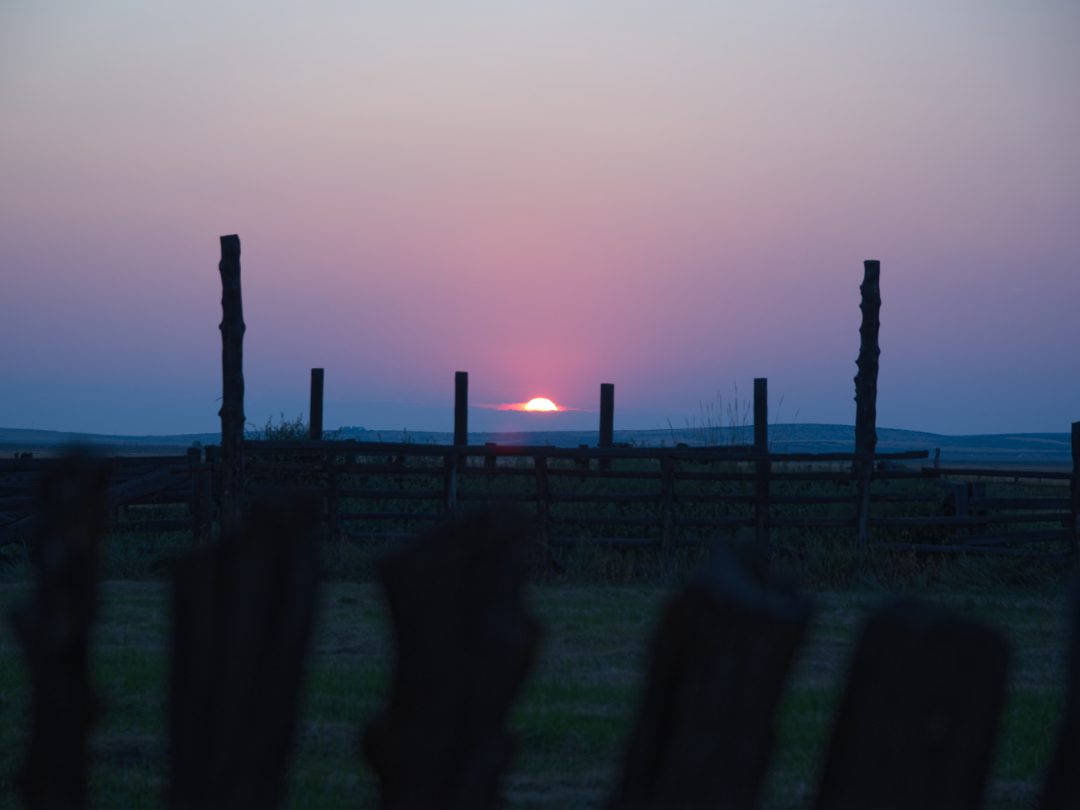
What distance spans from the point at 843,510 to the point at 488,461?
5.03m

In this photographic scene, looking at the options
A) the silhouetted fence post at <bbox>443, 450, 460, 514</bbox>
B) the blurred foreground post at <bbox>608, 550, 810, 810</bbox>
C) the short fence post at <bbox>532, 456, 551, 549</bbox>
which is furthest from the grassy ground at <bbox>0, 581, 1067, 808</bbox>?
the silhouetted fence post at <bbox>443, 450, 460, 514</bbox>

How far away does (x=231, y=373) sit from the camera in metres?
15.1

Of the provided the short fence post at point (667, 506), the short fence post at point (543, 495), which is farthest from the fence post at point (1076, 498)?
the short fence post at point (543, 495)

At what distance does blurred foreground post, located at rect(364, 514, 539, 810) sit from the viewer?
180 cm

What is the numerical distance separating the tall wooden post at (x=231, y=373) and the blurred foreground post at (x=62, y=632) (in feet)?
43.6

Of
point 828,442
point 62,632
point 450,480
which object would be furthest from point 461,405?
point 828,442

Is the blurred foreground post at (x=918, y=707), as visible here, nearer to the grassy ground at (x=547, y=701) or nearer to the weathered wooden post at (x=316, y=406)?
the grassy ground at (x=547, y=701)

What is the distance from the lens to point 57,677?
1945mm

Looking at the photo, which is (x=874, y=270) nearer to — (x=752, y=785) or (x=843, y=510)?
(x=843, y=510)

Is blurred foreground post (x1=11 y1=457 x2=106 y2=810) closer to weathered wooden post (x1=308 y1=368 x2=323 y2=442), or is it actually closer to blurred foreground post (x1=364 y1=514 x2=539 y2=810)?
blurred foreground post (x1=364 y1=514 x2=539 y2=810)

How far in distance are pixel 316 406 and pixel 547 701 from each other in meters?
14.9

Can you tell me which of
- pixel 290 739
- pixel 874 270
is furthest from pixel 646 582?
pixel 290 739

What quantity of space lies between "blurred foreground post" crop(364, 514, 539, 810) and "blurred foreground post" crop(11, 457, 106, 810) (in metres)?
0.53

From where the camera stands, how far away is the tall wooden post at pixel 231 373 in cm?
1503
